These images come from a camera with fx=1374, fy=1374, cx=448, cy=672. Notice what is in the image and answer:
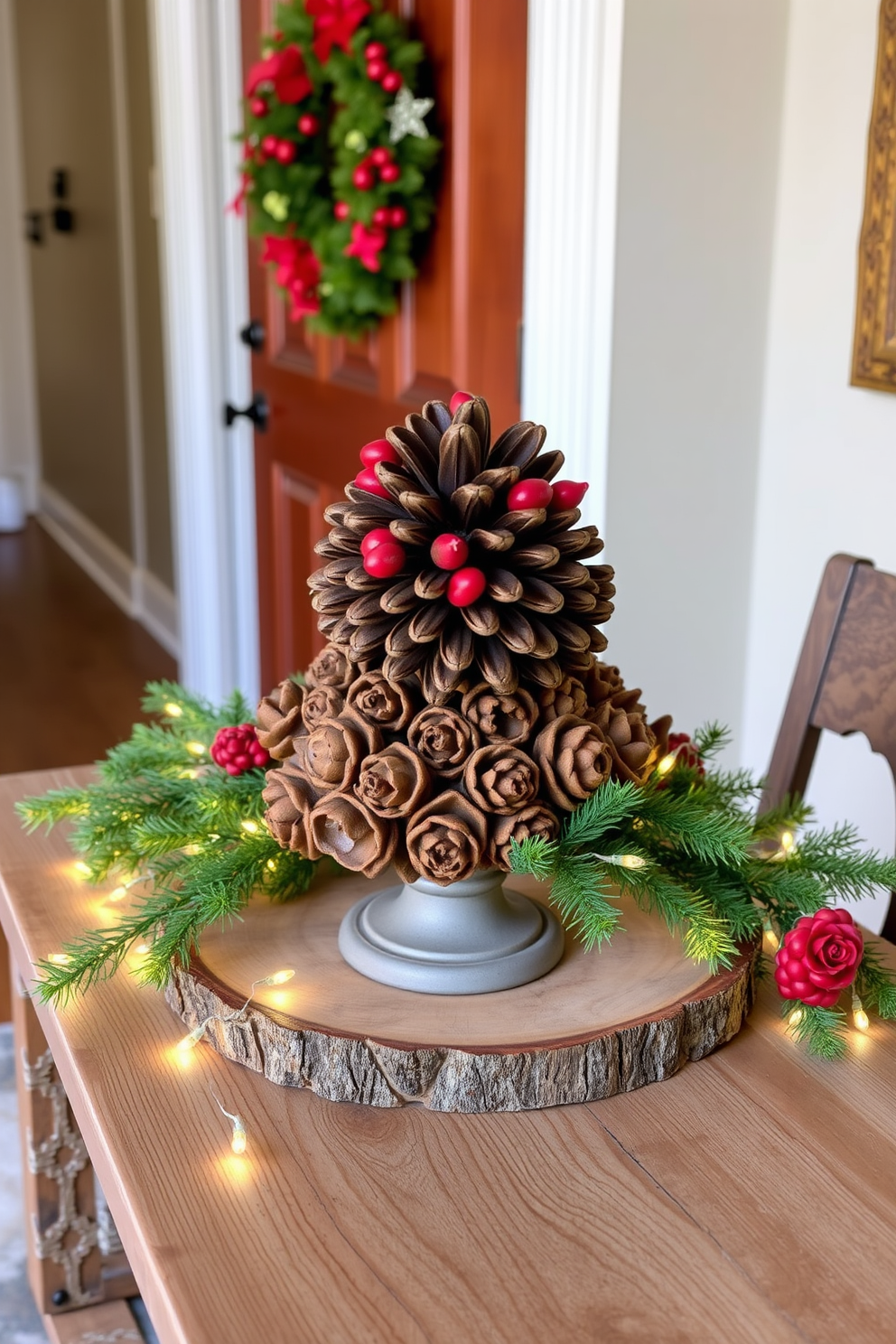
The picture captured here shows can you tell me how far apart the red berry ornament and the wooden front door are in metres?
1.10

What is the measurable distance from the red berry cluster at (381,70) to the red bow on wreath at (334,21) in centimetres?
10

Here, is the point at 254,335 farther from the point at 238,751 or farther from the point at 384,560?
the point at 384,560

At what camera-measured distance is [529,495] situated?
86 centimetres

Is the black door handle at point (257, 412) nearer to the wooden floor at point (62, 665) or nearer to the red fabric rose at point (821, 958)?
the wooden floor at point (62, 665)

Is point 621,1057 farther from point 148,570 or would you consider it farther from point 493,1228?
point 148,570

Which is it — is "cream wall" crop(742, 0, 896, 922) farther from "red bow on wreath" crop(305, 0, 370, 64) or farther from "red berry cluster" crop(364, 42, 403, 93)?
"red bow on wreath" crop(305, 0, 370, 64)

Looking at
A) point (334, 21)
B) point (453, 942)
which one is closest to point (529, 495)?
point (453, 942)

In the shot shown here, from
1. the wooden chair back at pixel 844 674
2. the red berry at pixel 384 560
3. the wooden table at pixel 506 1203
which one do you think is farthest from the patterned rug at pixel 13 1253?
the red berry at pixel 384 560

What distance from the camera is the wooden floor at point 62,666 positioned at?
3541 millimetres

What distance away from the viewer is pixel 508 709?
86 cm

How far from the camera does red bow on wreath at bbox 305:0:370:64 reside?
210cm

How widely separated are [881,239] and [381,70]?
80 centimetres

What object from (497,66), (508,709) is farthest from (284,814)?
(497,66)

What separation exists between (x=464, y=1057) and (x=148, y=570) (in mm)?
3915
